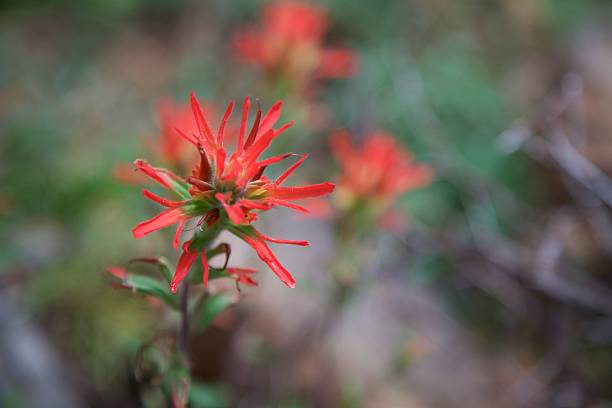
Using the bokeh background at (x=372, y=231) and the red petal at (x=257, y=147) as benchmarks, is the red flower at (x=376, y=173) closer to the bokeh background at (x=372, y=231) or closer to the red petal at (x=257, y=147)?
the bokeh background at (x=372, y=231)

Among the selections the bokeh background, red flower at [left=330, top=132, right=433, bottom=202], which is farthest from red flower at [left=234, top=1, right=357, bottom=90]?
red flower at [left=330, top=132, right=433, bottom=202]

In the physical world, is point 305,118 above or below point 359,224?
above

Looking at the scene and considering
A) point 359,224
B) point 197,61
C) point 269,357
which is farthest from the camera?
point 197,61

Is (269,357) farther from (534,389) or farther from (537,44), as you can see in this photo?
(537,44)

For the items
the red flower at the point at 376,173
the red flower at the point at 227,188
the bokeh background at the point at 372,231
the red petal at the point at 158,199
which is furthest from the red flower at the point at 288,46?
the red petal at the point at 158,199

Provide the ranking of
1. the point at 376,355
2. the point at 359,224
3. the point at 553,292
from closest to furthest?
the point at 359,224 → the point at 553,292 → the point at 376,355

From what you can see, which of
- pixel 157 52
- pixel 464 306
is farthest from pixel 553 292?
pixel 157 52

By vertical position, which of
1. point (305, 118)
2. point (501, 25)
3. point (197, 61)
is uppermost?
point (501, 25)

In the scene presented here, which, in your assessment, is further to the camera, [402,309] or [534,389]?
[402,309]
